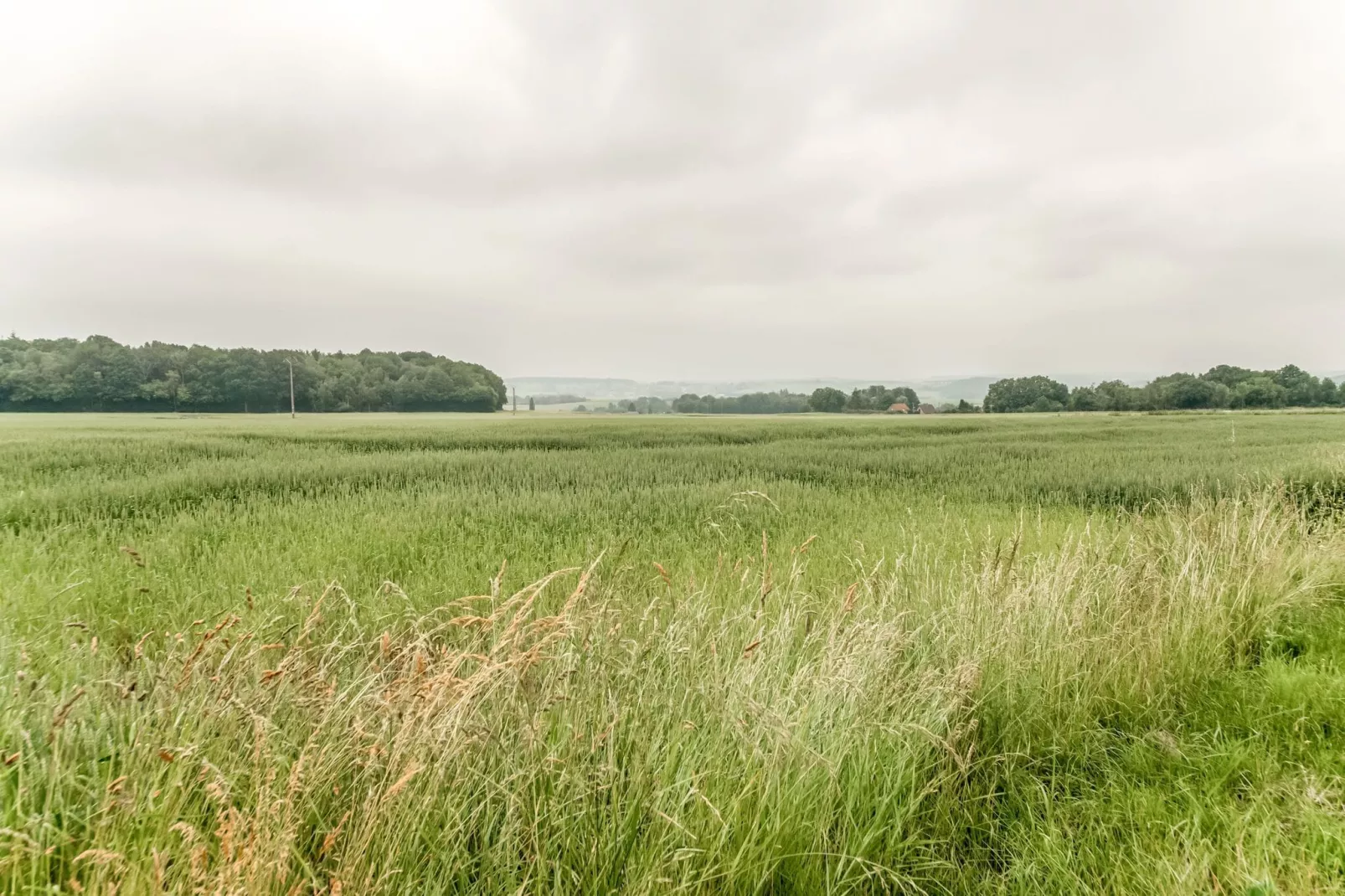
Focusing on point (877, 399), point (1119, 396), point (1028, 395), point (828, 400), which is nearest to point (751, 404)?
point (828, 400)

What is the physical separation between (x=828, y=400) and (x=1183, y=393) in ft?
176

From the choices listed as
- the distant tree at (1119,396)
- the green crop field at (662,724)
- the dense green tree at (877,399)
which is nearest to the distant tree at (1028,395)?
the distant tree at (1119,396)

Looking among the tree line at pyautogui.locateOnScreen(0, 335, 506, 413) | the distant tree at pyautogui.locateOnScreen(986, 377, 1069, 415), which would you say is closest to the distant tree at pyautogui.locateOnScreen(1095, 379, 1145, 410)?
the distant tree at pyautogui.locateOnScreen(986, 377, 1069, 415)

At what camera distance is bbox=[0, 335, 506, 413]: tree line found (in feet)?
173

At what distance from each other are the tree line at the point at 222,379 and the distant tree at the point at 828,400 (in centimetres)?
6447

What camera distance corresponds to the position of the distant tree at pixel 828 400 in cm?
11119

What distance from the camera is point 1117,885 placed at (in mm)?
2256

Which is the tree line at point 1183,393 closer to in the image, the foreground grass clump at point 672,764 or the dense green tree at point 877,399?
the dense green tree at point 877,399

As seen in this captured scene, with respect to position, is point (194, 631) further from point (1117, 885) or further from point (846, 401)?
point (846, 401)

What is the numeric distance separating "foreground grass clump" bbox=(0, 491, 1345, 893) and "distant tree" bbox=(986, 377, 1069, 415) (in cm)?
10612

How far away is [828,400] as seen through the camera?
112m

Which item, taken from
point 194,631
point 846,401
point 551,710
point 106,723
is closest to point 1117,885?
point 551,710

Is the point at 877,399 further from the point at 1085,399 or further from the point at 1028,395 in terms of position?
the point at 1085,399

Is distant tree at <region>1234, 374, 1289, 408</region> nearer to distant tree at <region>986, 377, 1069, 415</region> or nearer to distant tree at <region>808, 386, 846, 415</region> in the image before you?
distant tree at <region>986, 377, 1069, 415</region>
